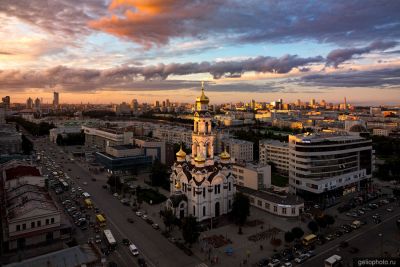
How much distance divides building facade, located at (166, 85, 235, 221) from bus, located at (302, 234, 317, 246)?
9.15m

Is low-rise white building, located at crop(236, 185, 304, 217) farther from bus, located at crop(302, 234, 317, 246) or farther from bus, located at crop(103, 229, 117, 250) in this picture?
bus, located at crop(103, 229, 117, 250)

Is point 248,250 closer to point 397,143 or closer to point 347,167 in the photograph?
point 347,167

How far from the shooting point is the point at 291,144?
1574 inches

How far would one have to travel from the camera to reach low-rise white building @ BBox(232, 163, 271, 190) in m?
37.3

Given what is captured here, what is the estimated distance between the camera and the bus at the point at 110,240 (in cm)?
2464

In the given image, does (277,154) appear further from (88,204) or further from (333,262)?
(333,262)

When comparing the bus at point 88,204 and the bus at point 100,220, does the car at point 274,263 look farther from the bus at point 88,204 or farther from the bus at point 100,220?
the bus at point 88,204

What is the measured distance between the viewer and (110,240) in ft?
82.1

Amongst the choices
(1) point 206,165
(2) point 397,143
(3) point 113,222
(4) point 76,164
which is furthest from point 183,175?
(2) point 397,143

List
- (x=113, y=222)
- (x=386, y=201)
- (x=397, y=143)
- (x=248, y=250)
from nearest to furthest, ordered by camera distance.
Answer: (x=248, y=250), (x=113, y=222), (x=386, y=201), (x=397, y=143)

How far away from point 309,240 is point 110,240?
15.7 metres

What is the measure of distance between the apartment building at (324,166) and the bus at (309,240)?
37.3 feet

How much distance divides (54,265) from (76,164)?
4259cm

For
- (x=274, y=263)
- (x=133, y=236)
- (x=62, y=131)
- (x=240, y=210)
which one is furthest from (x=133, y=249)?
(x=62, y=131)
